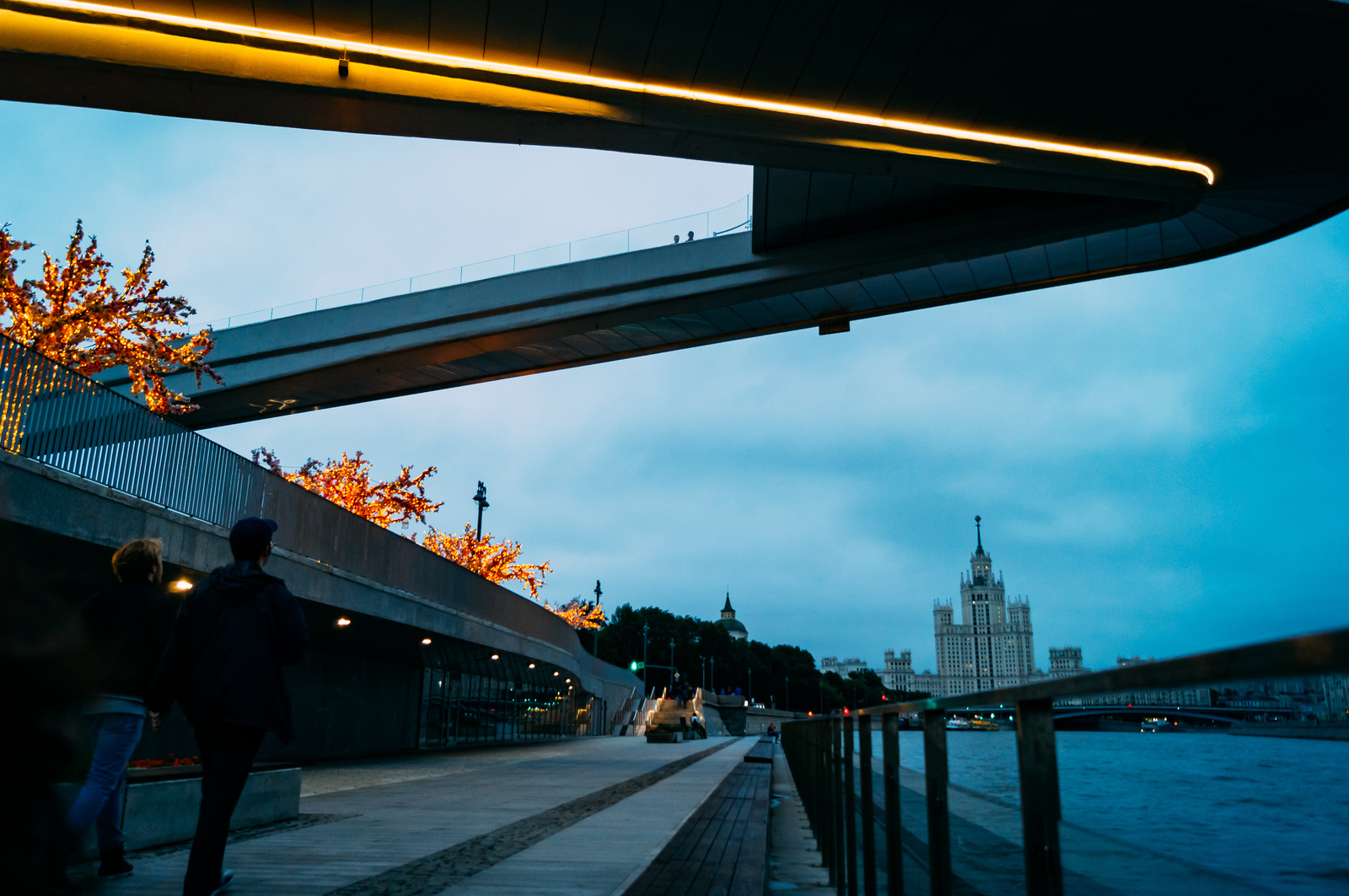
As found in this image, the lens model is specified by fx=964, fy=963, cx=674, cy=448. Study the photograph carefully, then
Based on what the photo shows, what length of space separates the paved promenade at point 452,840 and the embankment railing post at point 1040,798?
165 cm

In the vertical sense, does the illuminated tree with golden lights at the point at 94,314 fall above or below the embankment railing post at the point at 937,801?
above

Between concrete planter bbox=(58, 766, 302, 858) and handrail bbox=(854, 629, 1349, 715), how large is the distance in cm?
595

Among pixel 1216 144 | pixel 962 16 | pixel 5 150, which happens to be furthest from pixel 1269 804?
pixel 5 150

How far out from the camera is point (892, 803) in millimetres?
3898

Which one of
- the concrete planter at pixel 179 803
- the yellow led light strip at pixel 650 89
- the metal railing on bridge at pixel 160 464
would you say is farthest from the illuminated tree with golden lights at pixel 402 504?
the concrete planter at pixel 179 803

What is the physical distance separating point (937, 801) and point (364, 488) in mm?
29254

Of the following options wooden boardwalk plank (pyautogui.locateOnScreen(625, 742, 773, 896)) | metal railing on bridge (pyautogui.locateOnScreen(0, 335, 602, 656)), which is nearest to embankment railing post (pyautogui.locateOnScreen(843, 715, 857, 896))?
wooden boardwalk plank (pyautogui.locateOnScreen(625, 742, 773, 896))

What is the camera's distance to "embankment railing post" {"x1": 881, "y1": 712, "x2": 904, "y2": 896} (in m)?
3.73

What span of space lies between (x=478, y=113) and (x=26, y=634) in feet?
60.7

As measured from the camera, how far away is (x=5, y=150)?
381 feet

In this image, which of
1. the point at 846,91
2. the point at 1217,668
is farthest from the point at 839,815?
the point at 846,91

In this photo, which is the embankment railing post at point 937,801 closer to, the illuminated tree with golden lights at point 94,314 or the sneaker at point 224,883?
the sneaker at point 224,883

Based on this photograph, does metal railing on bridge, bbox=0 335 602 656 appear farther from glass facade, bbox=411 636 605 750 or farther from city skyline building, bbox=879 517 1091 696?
city skyline building, bbox=879 517 1091 696

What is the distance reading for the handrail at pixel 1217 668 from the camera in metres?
1.04
